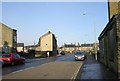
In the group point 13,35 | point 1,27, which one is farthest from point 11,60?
point 13,35

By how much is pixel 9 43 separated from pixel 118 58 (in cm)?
5775

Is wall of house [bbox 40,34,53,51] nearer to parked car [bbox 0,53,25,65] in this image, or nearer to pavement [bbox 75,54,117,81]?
parked car [bbox 0,53,25,65]

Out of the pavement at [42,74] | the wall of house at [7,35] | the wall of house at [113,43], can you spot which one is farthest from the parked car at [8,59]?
the wall of house at [7,35]

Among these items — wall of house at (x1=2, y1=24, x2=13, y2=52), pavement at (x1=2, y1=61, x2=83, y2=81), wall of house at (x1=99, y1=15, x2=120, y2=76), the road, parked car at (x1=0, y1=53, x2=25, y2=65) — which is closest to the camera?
wall of house at (x1=99, y1=15, x2=120, y2=76)

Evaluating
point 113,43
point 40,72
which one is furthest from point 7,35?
point 113,43

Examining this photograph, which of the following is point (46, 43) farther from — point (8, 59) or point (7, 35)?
point (8, 59)

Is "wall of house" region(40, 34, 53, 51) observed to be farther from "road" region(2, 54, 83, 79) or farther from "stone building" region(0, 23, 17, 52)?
"road" region(2, 54, 83, 79)

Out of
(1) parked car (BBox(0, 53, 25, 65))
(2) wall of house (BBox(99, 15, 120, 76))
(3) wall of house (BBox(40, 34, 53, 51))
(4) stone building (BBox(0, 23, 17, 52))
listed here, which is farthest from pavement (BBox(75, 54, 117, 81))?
(3) wall of house (BBox(40, 34, 53, 51))

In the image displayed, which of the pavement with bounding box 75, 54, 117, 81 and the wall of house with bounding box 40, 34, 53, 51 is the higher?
the wall of house with bounding box 40, 34, 53, 51

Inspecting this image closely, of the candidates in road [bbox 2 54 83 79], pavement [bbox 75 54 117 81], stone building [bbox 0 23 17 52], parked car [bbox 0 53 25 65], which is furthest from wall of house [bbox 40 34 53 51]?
pavement [bbox 75 54 117 81]

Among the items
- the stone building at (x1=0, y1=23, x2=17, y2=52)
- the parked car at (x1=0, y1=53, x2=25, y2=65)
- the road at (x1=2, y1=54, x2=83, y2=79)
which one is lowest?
the road at (x1=2, y1=54, x2=83, y2=79)

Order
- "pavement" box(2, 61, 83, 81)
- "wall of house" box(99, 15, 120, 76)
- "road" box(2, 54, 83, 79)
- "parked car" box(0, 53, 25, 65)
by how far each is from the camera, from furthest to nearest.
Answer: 1. "parked car" box(0, 53, 25, 65)
2. "road" box(2, 54, 83, 79)
3. "pavement" box(2, 61, 83, 81)
4. "wall of house" box(99, 15, 120, 76)

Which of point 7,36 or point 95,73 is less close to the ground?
point 7,36

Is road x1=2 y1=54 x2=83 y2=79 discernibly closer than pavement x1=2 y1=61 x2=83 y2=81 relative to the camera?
No
